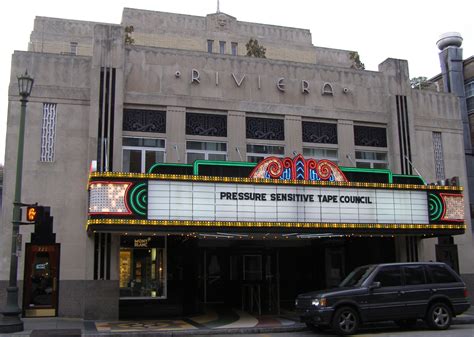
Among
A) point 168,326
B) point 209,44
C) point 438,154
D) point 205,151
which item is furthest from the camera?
point 209,44

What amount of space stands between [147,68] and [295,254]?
10.2 m

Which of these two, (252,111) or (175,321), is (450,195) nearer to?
(252,111)

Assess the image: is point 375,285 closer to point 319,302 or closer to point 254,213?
point 319,302

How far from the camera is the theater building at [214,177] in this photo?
17.6 m

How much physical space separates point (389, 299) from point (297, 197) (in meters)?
4.48

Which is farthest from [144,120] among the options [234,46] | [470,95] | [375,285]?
[234,46]

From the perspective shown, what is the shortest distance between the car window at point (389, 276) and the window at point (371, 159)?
25.3 ft

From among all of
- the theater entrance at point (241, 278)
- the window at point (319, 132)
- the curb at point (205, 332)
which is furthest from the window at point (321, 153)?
the curb at point (205, 332)

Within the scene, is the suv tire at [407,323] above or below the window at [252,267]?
below

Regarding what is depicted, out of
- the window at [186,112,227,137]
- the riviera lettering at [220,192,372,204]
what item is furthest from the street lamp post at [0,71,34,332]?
the window at [186,112,227,137]

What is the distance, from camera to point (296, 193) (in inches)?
711

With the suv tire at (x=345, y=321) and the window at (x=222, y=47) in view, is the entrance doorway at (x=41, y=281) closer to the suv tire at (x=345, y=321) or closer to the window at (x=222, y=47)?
the suv tire at (x=345, y=321)

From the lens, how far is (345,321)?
1474 centimetres

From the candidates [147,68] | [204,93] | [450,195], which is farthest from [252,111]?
[450,195]
